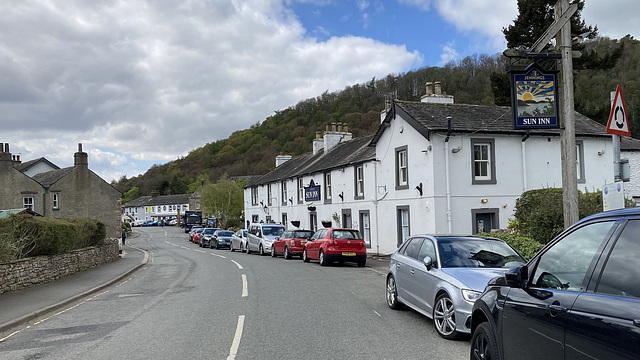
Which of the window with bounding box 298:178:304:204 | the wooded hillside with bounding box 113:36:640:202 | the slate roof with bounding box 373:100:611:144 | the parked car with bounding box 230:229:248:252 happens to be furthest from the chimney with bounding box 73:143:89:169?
the slate roof with bounding box 373:100:611:144

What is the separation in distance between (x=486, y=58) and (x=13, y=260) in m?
57.9

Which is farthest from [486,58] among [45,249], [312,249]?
[45,249]

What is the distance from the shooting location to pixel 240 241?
3344cm

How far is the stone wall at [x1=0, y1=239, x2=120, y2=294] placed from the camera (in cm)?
1316

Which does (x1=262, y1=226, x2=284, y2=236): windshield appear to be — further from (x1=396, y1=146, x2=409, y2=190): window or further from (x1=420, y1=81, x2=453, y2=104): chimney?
(x1=420, y1=81, x2=453, y2=104): chimney

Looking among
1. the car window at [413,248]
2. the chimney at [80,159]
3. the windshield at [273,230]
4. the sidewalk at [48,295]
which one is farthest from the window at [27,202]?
the car window at [413,248]

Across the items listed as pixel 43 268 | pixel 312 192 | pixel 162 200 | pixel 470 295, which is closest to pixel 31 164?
pixel 312 192

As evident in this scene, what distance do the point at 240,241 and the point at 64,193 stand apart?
62.9 feet

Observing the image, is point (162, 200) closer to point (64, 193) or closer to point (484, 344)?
point (64, 193)

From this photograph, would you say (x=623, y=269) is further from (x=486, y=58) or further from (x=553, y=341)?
(x=486, y=58)

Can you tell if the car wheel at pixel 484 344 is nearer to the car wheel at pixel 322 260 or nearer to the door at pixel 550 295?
the door at pixel 550 295

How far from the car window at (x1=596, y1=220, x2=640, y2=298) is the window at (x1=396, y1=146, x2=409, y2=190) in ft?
62.2

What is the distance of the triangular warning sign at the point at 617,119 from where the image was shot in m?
7.53

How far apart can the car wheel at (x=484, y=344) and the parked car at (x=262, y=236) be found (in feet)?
74.1
